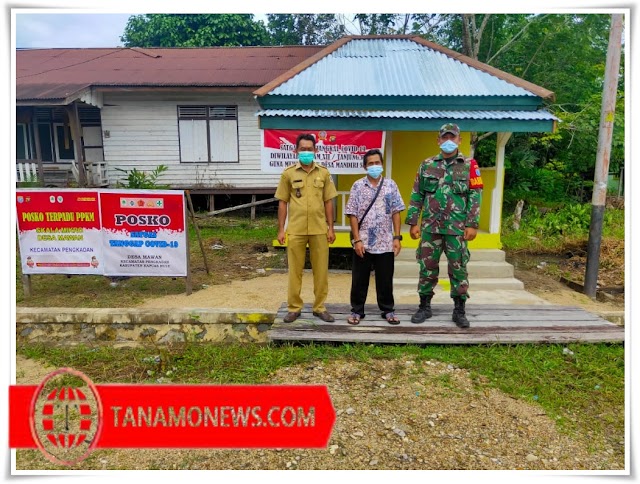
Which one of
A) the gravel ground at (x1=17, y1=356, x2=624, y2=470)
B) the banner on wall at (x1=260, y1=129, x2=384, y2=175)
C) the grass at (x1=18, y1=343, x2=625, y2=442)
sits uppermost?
the banner on wall at (x1=260, y1=129, x2=384, y2=175)

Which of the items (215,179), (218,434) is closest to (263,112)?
(218,434)

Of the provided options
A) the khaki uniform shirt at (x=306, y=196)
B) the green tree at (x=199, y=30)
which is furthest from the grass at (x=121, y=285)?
the green tree at (x=199, y=30)

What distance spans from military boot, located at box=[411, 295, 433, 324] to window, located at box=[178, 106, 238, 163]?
29.7 feet

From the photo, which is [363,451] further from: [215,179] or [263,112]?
[215,179]

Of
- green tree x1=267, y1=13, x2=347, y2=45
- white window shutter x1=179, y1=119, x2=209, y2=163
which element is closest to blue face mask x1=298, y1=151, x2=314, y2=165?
white window shutter x1=179, y1=119, x2=209, y2=163

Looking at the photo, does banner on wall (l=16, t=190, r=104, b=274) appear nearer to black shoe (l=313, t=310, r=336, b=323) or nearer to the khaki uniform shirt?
the khaki uniform shirt

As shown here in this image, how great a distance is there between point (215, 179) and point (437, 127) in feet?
24.7

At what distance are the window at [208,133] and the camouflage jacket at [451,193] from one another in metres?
9.05

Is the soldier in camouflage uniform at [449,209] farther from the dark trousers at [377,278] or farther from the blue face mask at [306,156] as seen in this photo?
the blue face mask at [306,156]

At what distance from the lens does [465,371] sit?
12.3 ft

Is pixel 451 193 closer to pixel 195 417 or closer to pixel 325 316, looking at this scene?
pixel 325 316

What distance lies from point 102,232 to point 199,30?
17.3 m

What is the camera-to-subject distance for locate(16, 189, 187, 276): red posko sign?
559 cm

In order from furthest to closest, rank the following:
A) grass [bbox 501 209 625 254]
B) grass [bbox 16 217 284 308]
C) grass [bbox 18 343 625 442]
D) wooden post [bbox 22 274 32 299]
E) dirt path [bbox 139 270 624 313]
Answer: grass [bbox 501 209 625 254] → wooden post [bbox 22 274 32 299] → grass [bbox 16 217 284 308] → dirt path [bbox 139 270 624 313] → grass [bbox 18 343 625 442]
